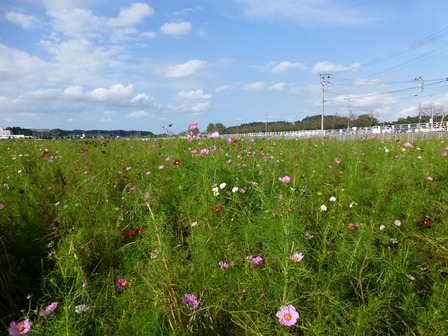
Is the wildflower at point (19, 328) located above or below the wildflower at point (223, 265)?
below

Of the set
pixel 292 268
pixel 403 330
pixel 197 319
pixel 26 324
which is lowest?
pixel 403 330

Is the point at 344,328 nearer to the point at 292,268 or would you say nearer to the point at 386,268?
the point at 292,268

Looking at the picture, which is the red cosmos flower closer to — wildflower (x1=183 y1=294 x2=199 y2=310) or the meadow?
the meadow

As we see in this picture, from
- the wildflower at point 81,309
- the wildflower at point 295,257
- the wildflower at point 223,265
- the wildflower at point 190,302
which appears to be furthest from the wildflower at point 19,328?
the wildflower at point 295,257

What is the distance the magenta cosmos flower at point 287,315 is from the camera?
1033 millimetres

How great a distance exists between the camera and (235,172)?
2.81 meters

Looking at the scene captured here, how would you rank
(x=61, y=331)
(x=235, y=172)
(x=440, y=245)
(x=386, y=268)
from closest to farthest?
(x=61, y=331)
(x=386, y=268)
(x=440, y=245)
(x=235, y=172)

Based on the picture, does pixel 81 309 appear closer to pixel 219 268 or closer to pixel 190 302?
pixel 190 302

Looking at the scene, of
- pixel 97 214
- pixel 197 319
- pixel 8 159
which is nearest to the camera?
pixel 197 319

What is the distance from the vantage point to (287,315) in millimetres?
1061

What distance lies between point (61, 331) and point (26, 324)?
136 mm

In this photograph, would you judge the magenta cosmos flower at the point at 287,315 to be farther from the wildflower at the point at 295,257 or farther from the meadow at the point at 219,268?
the wildflower at the point at 295,257

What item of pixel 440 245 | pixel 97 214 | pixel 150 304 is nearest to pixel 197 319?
pixel 150 304

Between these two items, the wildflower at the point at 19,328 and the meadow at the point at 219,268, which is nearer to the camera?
the wildflower at the point at 19,328
